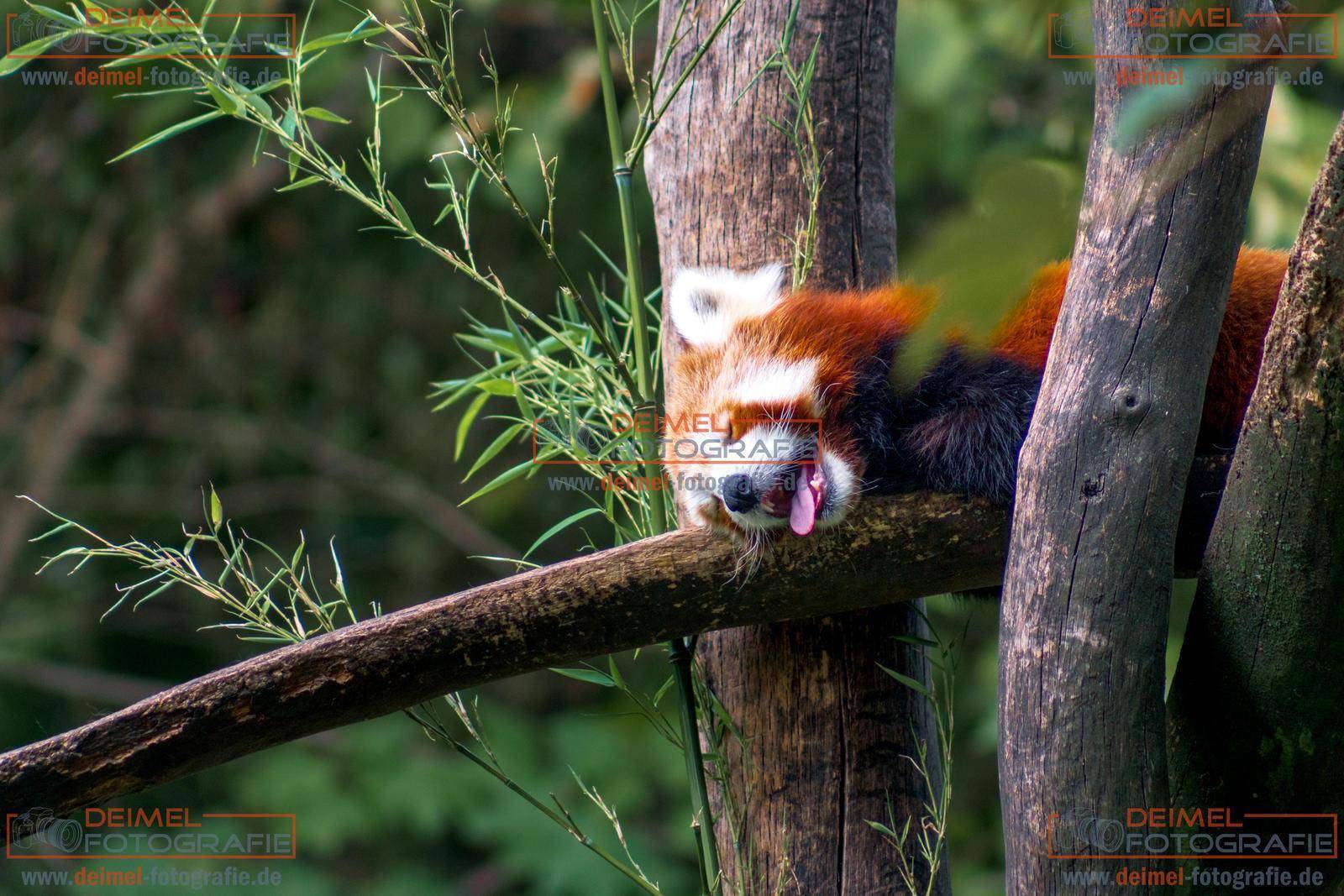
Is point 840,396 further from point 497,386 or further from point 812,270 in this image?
point 497,386

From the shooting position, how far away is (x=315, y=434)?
181 inches

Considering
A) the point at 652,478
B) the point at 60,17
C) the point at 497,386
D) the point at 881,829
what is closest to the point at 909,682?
the point at 881,829

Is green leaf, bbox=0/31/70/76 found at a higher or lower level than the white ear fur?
higher

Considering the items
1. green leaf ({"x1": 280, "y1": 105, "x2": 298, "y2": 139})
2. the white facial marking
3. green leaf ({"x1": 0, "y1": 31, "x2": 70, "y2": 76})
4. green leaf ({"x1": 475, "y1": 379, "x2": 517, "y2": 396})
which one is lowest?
green leaf ({"x1": 475, "y1": 379, "x2": 517, "y2": 396})

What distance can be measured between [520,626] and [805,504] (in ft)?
1.28

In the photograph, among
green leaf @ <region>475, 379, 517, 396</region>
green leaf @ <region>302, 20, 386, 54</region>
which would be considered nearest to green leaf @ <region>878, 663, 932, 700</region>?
green leaf @ <region>475, 379, 517, 396</region>

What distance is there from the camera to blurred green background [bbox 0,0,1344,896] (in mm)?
3775

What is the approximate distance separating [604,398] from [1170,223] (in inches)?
32.9

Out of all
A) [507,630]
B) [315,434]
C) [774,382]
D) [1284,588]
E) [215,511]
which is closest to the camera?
[1284,588]

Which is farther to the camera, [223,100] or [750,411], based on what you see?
[750,411]

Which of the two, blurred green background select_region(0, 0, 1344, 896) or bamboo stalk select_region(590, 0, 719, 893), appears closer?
bamboo stalk select_region(590, 0, 719, 893)

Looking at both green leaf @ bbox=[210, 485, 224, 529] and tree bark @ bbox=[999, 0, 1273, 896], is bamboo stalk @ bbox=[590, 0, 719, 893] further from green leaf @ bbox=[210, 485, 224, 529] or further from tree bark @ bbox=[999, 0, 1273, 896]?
green leaf @ bbox=[210, 485, 224, 529]

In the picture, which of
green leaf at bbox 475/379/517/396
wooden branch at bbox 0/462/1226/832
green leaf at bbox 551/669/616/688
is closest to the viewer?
wooden branch at bbox 0/462/1226/832

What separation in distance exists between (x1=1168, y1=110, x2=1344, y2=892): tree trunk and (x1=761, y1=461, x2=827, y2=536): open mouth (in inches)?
17.0
